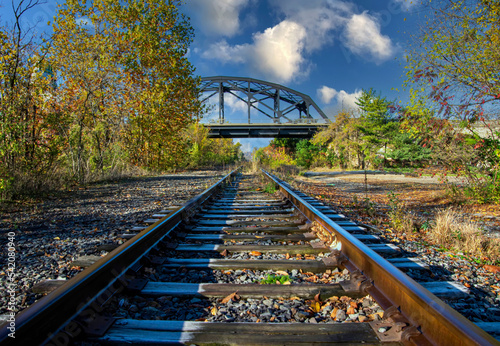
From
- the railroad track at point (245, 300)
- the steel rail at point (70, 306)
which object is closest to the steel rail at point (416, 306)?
the railroad track at point (245, 300)

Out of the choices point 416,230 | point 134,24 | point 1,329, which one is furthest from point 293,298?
point 134,24

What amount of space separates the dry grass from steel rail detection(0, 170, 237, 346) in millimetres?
2918

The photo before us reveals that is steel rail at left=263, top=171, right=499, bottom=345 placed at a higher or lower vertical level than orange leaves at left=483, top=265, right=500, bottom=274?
higher

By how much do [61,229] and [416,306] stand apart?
11.6ft

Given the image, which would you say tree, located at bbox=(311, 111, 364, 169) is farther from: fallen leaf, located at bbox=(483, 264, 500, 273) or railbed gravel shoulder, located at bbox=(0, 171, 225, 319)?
fallen leaf, located at bbox=(483, 264, 500, 273)

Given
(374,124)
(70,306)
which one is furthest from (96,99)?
(374,124)

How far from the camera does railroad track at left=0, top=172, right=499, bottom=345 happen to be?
1277 mm

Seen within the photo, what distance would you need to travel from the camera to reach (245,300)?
5.70ft

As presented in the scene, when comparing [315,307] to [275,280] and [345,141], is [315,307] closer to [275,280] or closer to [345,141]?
[275,280]

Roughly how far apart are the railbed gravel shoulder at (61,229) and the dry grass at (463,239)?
10.8 ft

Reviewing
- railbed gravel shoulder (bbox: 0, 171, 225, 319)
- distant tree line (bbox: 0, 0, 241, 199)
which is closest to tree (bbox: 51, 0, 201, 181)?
distant tree line (bbox: 0, 0, 241, 199)

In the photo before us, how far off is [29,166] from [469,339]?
6979 mm

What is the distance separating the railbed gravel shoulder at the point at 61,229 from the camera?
2047 mm

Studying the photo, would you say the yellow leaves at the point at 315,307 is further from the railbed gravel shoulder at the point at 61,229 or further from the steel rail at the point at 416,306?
the railbed gravel shoulder at the point at 61,229
